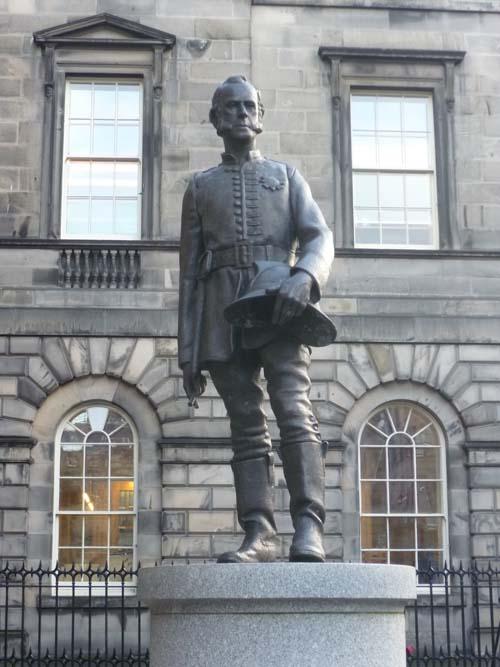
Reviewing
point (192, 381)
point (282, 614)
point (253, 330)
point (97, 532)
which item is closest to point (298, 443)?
point (253, 330)

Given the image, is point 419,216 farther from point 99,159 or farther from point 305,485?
point 305,485

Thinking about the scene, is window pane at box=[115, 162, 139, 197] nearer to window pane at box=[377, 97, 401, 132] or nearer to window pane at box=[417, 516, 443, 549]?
window pane at box=[377, 97, 401, 132]

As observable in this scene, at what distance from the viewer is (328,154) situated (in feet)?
57.5

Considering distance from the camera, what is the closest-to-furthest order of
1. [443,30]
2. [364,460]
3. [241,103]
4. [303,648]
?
1. [303,648]
2. [241,103]
3. [364,460]
4. [443,30]

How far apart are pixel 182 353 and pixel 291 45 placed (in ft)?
38.2

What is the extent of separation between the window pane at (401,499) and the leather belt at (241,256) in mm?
10164

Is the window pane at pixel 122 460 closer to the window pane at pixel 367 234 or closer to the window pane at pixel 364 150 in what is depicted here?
the window pane at pixel 367 234

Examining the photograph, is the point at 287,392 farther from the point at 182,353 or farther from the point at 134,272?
the point at 134,272

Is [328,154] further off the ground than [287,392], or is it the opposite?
[328,154]

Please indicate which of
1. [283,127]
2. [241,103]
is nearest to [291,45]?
[283,127]

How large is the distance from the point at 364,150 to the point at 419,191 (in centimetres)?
96

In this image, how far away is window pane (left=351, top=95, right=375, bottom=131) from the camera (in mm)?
17984

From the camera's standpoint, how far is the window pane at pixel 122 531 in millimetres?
16344

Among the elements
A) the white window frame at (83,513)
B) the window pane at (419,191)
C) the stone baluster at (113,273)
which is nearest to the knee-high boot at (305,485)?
the white window frame at (83,513)
